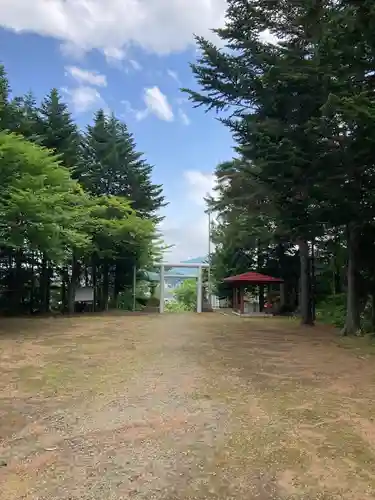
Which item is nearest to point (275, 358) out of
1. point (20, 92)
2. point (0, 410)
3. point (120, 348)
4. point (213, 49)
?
point (120, 348)

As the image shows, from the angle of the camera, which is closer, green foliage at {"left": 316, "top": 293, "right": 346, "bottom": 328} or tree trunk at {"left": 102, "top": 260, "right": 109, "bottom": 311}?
green foliage at {"left": 316, "top": 293, "right": 346, "bottom": 328}

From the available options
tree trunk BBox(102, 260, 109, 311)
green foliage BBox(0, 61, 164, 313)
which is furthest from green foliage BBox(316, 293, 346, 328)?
tree trunk BBox(102, 260, 109, 311)

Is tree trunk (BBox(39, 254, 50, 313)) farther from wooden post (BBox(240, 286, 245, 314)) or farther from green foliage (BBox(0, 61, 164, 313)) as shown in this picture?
wooden post (BBox(240, 286, 245, 314))

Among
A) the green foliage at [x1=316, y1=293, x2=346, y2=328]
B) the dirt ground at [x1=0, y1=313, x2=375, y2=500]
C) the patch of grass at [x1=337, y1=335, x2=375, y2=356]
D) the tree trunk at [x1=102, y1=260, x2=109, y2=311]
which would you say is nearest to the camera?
the dirt ground at [x1=0, y1=313, x2=375, y2=500]

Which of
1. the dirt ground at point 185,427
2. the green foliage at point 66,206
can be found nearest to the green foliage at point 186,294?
the green foliage at point 66,206

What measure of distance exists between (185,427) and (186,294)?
39696mm

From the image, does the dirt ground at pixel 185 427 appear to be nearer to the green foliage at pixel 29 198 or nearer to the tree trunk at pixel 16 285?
the green foliage at pixel 29 198

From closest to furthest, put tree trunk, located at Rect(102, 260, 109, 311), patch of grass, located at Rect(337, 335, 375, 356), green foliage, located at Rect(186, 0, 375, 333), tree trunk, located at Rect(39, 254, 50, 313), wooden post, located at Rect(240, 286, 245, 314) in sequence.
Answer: green foliage, located at Rect(186, 0, 375, 333), patch of grass, located at Rect(337, 335, 375, 356), tree trunk, located at Rect(39, 254, 50, 313), wooden post, located at Rect(240, 286, 245, 314), tree trunk, located at Rect(102, 260, 109, 311)

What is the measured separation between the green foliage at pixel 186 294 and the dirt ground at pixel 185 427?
34.5 m

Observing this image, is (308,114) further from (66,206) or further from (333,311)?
(333,311)

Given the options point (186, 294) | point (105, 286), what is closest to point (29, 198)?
point (105, 286)

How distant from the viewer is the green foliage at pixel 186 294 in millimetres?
41688

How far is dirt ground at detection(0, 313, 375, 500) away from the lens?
261 cm

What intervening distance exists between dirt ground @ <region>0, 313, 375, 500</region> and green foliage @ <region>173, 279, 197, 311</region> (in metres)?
34.5
